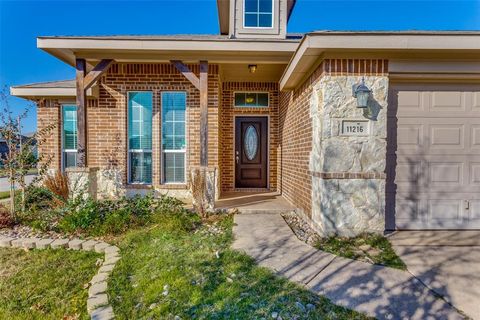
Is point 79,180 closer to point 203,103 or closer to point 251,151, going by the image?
point 203,103

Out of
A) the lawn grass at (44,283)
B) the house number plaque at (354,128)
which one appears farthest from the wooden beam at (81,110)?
the house number plaque at (354,128)

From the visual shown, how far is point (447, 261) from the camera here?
309 centimetres

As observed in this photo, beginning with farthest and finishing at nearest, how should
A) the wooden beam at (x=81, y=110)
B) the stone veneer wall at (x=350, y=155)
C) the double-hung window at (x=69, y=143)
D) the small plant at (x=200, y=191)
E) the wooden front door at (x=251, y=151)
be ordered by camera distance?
the wooden front door at (x=251, y=151) → the double-hung window at (x=69, y=143) → the wooden beam at (x=81, y=110) → the small plant at (x=200, y=191) → the stone veneer wall at (x=350, y=155)

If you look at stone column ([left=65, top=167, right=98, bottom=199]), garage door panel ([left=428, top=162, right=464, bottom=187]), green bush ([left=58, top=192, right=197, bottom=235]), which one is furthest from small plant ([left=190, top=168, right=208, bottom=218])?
garage door panel ([left=428, top=162, right=464, bottom=187])

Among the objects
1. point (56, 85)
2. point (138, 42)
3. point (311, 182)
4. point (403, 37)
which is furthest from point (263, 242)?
point (56, 85)

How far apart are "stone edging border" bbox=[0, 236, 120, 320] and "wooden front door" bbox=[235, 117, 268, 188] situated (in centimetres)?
426

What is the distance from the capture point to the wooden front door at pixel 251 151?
7617 millimetres

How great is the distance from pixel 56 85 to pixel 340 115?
22.9 ft

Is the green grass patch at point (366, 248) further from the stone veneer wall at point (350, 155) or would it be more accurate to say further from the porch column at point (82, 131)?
the porch column at point (82, 131)

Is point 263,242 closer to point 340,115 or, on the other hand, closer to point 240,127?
point 340,115

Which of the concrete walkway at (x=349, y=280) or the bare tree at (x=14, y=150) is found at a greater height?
the bare tree at (x=14, y=150)

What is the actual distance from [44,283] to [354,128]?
419 cm

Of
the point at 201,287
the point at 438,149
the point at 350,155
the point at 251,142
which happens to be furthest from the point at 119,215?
the point at 438,149

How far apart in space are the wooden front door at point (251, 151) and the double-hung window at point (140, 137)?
2.32 metres
